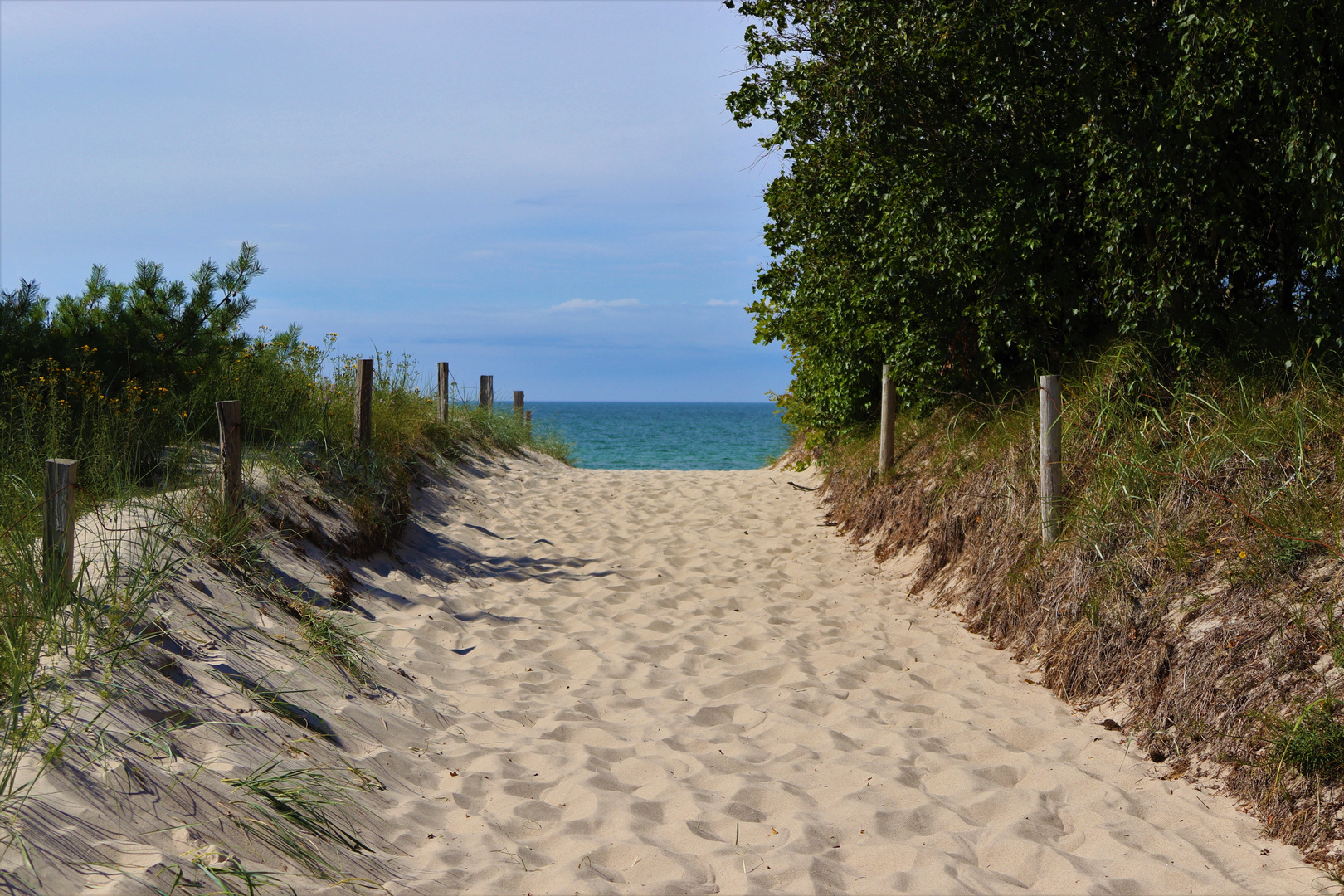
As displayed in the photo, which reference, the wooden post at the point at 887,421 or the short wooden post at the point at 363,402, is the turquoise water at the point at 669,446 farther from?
the short wooden post at the point at 363,402

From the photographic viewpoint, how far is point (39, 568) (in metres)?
4.32

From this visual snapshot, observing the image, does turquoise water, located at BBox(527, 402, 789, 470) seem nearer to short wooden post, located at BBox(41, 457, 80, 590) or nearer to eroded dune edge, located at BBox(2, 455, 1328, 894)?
eroded dune edge, located at BBox(2, 455, 1328, 894)

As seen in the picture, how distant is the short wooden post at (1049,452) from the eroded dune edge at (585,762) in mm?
1068

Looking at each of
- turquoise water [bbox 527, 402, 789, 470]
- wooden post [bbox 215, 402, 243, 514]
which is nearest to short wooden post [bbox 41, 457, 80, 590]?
wooden post [bbox 215, 402, 243, 514]

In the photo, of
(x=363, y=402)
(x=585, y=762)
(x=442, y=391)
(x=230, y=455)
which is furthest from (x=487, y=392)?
(x=585, y=762)

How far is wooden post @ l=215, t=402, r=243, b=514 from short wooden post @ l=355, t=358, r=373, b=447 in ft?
9.34

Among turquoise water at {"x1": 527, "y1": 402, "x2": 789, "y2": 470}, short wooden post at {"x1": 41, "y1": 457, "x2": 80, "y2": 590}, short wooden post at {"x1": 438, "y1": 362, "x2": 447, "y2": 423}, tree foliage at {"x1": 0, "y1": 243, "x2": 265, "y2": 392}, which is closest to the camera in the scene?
short wooden post at {"x1": 41, "y1": 457, "x2": 80, "y2": 590}

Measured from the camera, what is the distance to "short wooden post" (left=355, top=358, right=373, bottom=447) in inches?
346

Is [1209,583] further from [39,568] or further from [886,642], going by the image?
[39,568]

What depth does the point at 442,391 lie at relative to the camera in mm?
14453

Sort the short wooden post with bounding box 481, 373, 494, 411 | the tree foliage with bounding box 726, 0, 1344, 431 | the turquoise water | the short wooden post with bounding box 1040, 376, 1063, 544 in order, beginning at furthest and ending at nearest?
the turquoise water < the short wooden post with bounding box 481, 373, 494, 411 < the short wooden post with bounding box 1040, 376, 1063, 544 < the tree foliage with bounding box 726, 0, 1344, 431

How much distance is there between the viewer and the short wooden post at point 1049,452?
6074mm

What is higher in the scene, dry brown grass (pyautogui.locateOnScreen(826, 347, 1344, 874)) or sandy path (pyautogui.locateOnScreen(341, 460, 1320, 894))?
dry brown grass (pyautogui.locateOnScreen(826, 347, 1344, 874))

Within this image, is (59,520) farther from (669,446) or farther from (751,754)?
(669,446)
